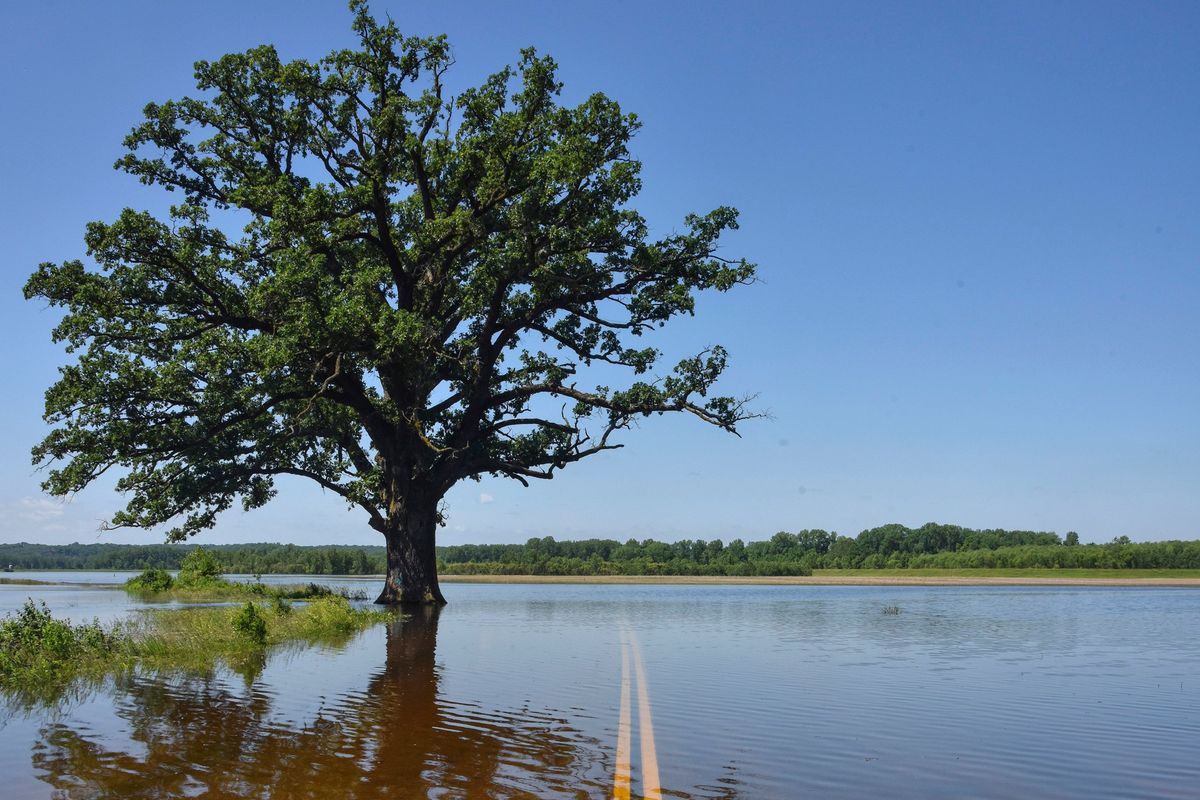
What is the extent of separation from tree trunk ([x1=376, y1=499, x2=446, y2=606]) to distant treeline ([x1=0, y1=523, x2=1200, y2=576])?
191 feet

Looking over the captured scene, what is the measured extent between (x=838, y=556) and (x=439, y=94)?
13356 cm

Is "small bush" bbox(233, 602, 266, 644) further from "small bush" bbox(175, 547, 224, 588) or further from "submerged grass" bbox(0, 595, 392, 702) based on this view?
"small bush" bbox(175, 547, 224, 588)

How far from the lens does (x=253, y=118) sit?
35.8 metres

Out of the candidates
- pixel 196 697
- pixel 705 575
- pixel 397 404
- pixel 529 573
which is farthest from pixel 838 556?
pixel 196 697

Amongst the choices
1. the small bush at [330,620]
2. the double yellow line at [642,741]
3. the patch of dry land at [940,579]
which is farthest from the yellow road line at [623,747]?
the patch of dry land at [940,579]

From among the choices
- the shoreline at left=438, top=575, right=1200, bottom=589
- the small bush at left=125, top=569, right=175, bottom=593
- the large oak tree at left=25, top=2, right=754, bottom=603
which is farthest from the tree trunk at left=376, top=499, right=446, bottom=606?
the shoreline at left=438, top=575, right=1200, bottom=589

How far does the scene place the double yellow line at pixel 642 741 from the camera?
7980mm

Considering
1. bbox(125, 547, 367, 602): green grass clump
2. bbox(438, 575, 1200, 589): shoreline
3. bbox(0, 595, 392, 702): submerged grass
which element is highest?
bbox(0, 595, 392, 702): submerged grass

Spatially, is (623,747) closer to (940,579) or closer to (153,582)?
(153,582)

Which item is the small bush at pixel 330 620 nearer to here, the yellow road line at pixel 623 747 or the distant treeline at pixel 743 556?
the yellow road line at pixel 623 747

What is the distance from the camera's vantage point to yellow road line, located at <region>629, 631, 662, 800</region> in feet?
26.2

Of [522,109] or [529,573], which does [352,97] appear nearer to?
[522,109]

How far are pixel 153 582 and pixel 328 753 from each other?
153 ft

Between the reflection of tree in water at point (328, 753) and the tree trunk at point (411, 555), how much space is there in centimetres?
2503
